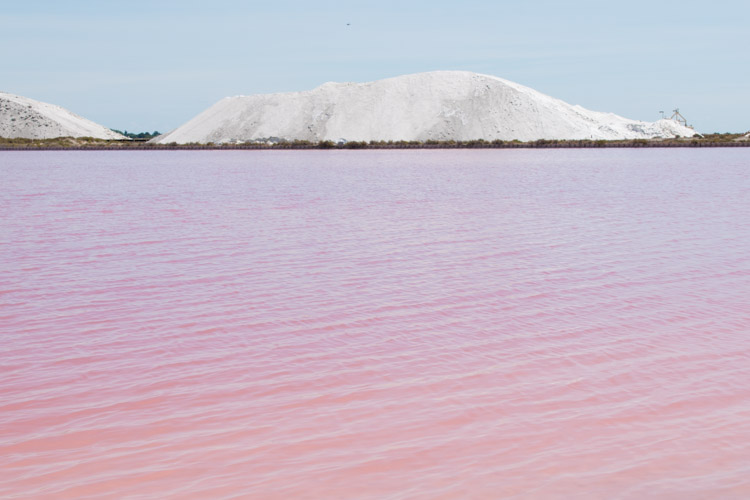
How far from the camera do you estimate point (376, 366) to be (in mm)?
4734

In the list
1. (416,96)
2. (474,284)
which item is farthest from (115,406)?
(416,96)

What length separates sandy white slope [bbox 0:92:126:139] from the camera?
11256cm

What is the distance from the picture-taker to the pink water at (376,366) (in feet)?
10.7

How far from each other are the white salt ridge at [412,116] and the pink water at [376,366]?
70.5m

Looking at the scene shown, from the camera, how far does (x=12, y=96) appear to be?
127m

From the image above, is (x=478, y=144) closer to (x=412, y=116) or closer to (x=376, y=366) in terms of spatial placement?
(x=412, y=116)

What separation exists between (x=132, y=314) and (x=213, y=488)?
3.33 metres

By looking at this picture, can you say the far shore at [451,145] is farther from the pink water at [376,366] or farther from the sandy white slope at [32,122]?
the pink water at [376,366]

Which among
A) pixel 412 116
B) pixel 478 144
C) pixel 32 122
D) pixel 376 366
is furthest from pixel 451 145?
pixel 32 122

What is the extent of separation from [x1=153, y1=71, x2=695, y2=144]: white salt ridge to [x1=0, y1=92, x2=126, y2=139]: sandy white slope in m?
31.0

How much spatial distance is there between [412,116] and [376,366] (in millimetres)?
80363

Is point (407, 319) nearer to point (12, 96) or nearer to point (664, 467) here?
point (664, 467)

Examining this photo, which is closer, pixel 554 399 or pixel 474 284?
pixel 554 399

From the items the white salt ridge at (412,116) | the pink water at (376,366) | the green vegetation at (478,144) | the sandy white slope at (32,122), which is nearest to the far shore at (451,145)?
the green vegetation at (478,144)
